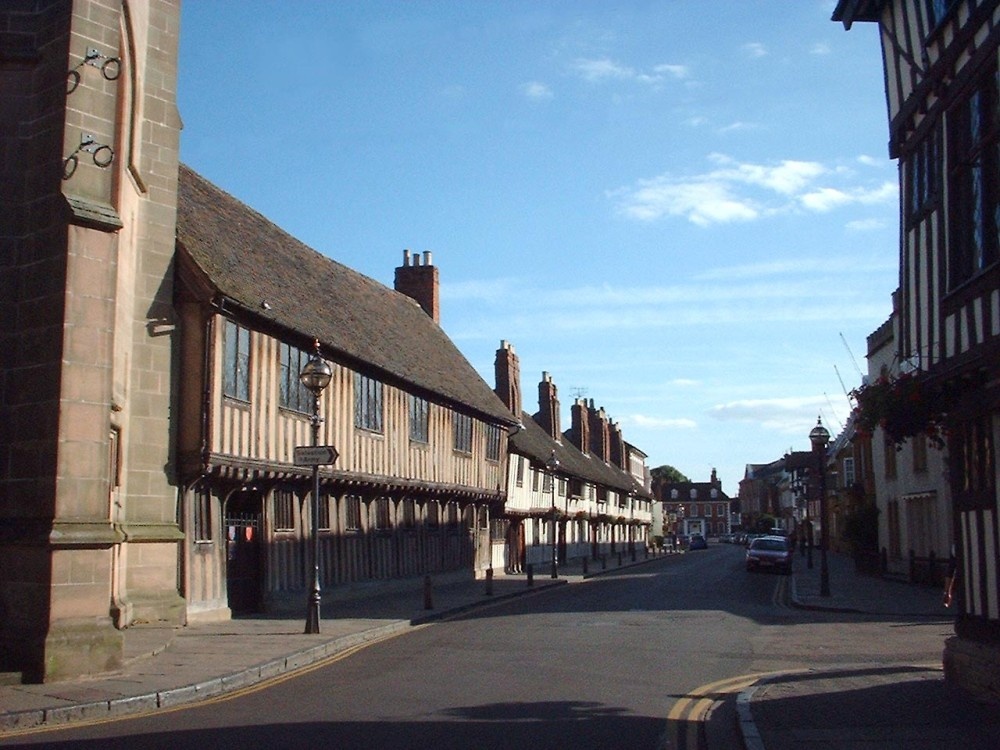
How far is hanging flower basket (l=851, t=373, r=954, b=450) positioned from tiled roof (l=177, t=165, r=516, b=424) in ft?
36.7

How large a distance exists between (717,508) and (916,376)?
6212 inches

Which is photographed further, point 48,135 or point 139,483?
point 139,483

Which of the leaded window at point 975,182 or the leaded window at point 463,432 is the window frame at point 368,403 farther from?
the leaded window at point 975,182

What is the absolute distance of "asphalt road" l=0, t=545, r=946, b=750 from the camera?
8.62m

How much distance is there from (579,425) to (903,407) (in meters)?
51.6

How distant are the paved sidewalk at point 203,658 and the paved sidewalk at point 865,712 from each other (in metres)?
5.63

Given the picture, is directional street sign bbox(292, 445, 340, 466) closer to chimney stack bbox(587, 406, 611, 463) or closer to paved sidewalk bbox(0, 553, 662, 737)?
paved sidewalk bbox(0, 553, 662, 737)

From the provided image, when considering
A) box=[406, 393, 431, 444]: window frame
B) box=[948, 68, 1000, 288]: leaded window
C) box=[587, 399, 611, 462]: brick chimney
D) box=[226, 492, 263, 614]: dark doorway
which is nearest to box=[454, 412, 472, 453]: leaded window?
box=[406, 393, 431, 444]: window frame

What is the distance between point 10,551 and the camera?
11.2 meters

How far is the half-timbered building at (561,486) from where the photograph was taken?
42188mm

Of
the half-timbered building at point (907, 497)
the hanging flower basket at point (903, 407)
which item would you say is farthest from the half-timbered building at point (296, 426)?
the half-timbered building at point (907, 497)

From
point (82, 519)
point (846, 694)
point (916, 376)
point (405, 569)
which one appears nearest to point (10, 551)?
point (82, 519)

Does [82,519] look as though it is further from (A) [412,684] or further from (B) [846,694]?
(B) [846,694]

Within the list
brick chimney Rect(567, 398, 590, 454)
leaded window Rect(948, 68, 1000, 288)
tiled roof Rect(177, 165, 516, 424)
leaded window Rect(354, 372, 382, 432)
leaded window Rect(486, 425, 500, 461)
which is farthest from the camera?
brick chimney Rect(567, 398, 590, 454)
